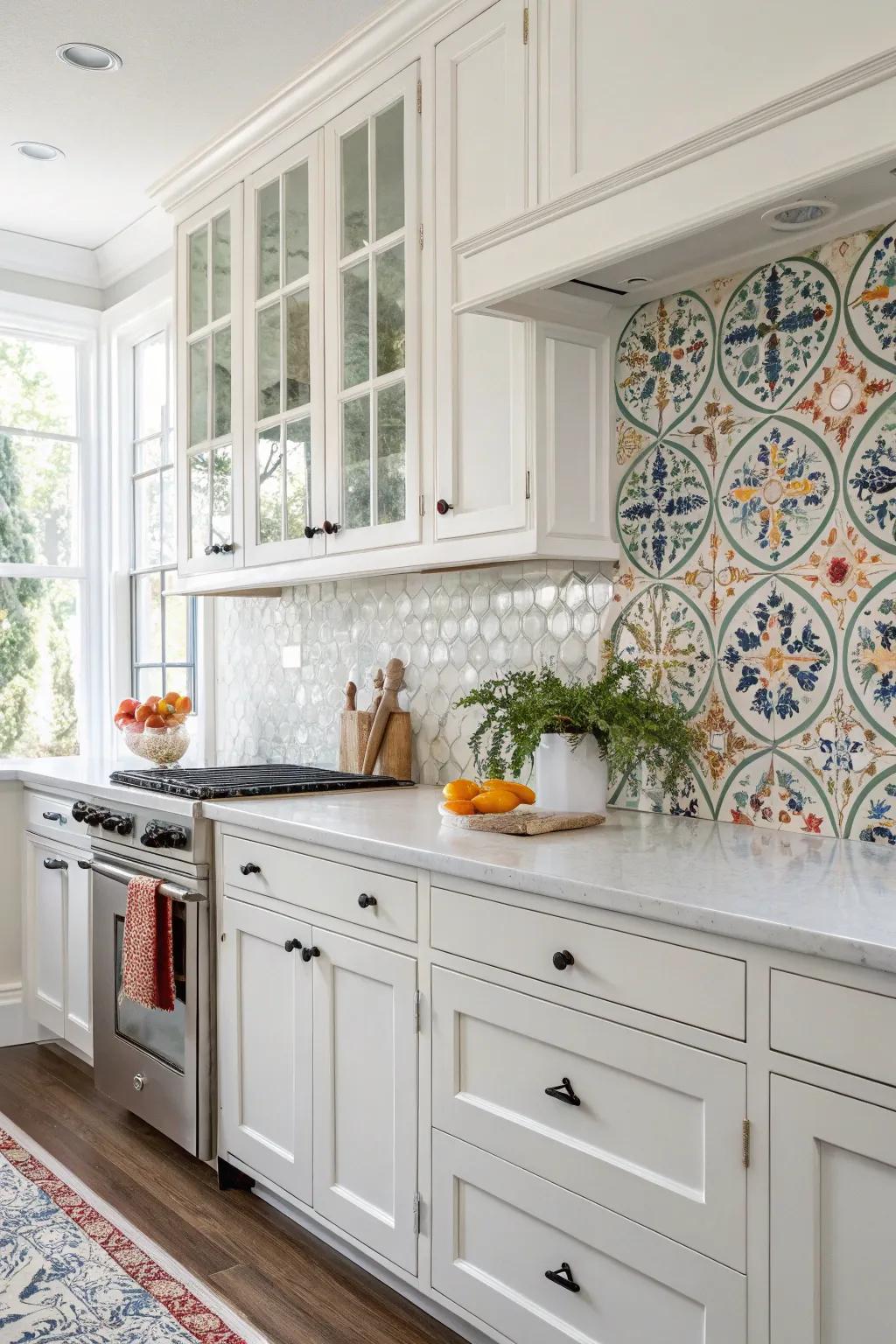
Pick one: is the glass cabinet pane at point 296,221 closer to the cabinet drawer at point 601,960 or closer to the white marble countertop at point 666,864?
the white marble countertop at point 666,864

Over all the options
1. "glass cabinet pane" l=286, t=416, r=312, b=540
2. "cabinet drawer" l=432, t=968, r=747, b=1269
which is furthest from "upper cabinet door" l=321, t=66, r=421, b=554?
"cabinet drawer" l=432, t=968, r=747, b=1269

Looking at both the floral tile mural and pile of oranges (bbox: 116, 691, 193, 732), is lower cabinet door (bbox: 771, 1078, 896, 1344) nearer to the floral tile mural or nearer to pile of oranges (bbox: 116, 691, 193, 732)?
the floral tile mural

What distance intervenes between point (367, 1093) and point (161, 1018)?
870 mm

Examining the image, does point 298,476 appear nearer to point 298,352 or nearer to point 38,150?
point 298,352

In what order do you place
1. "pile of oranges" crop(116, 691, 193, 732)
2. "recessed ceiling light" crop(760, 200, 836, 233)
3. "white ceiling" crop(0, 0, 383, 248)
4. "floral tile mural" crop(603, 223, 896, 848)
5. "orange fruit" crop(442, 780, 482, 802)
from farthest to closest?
"pile of oranges" crop(116, 691, 193, 732) < "white ceiling" crop(0, 0, 383, 248) < "orange fruit" crop(442, 780, 482, 802) < "floral tile mural" crop(603, 223, 896, 848) < "recessed ceiling light" crop(760, 200, 836, 233)

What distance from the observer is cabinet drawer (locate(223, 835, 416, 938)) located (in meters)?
2.09

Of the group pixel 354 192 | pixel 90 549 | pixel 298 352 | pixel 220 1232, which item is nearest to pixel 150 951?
pixel 220 1232

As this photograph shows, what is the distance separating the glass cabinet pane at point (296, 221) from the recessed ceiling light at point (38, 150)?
113 cm

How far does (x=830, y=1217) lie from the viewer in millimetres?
1374

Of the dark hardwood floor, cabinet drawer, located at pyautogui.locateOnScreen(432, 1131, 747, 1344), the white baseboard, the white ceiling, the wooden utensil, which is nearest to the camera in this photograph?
cabinet drawer, located at pyautogui.locateOnScreen(432, 1131, 747, 1344)

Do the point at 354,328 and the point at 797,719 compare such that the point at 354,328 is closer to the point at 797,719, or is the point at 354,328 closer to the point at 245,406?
the point at 245,406

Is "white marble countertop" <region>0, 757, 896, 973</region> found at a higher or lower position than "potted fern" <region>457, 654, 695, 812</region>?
lower

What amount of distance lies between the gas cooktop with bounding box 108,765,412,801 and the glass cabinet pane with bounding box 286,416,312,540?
65 cm

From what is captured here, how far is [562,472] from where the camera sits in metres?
2.40
